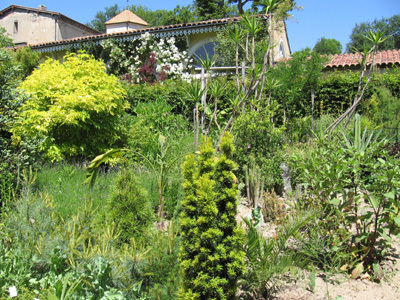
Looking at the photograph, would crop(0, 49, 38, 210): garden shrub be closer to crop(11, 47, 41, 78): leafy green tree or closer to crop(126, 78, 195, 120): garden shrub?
crop(126, 78, 195, 120): garden shrub

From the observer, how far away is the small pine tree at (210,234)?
233 cm

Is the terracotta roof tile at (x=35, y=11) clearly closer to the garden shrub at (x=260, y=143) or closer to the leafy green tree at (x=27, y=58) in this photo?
the leafy green tree at (x=27, y=58)

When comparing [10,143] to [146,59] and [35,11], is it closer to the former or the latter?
[146,59]

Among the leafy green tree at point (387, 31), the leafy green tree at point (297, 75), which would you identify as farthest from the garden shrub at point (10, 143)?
the leafy green tree at point (387, 31)

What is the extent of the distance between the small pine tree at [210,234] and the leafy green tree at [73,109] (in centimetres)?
500

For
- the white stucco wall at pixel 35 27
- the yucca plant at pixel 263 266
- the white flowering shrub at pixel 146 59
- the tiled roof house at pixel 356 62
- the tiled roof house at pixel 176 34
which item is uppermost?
the white stucco wall at pixel 35 27

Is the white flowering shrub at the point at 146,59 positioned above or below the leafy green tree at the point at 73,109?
above

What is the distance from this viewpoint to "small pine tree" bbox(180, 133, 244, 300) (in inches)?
91.9

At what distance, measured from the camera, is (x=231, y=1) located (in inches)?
1113

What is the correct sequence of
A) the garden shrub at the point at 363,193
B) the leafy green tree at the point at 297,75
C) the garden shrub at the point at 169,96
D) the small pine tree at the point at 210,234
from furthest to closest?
the garden shrub at the point at 169,96, the leafy green tree at the point at 297,75, the garden shrub at the point at 363,193, the small pine tree at the point at 210,234

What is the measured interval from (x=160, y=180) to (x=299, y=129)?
5.19 m

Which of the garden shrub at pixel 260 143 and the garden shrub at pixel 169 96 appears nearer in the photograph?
the garden shrub at pixel 260 143

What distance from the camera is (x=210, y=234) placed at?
2322mm

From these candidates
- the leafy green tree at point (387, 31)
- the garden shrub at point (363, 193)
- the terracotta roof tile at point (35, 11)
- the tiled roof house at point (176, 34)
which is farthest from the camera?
the leafy green tree at point (387, 31)
